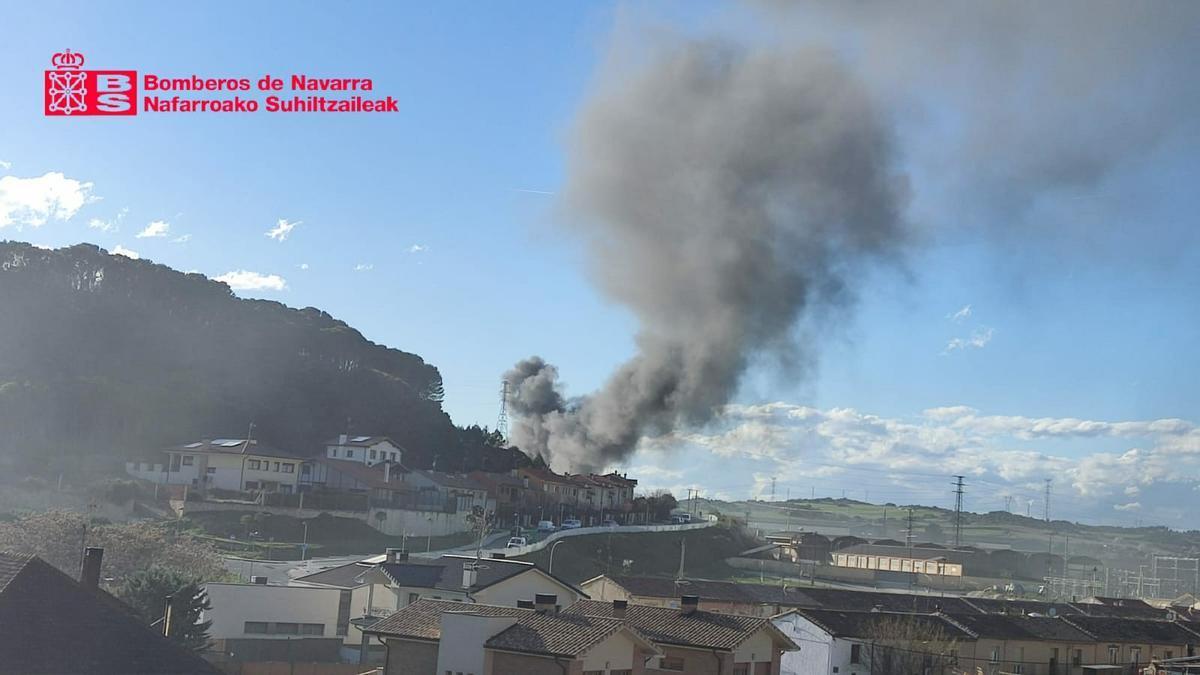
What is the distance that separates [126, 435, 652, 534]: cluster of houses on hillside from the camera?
70875 mm

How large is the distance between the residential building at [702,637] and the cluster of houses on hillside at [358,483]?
135ft

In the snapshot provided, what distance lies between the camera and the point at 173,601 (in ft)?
108

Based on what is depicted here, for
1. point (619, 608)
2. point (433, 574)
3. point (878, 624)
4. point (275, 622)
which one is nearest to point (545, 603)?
point (619, 608)

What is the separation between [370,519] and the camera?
230ft

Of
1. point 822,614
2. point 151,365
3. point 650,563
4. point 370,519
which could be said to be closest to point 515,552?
point 370,519

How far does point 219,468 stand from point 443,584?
3861cm

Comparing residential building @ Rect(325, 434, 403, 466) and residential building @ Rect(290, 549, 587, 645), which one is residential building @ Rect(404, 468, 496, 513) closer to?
residential building @ Rect(325, 434, 403, 466)

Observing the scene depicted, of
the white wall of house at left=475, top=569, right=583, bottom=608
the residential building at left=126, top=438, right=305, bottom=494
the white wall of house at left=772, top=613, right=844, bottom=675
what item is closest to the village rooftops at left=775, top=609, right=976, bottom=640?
the white wall of house at left=772, top=613, right=844, bottom=675

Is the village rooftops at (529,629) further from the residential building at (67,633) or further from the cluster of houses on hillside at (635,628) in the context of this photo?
the residential building at (67,633)

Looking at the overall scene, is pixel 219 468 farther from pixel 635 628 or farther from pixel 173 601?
pixel 635 628

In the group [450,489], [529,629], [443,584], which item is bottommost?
[443,584]

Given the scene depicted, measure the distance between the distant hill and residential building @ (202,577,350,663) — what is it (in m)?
35.5

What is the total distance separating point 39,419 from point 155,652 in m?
60.8

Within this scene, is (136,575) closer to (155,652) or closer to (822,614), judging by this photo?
(155,652)
